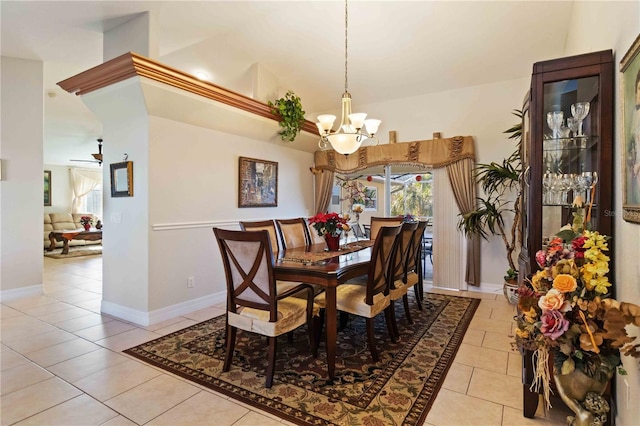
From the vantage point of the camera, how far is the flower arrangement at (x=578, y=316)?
1.28 m

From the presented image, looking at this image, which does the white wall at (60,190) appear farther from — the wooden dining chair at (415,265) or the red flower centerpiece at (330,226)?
the wooden dining chair at (415,265)

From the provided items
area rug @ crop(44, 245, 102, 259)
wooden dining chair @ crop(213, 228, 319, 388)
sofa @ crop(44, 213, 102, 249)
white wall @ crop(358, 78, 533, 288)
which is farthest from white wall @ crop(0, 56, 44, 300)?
sofa @ crop(44, 213, 102, 249)

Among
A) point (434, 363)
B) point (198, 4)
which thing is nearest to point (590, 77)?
point (434, 363)

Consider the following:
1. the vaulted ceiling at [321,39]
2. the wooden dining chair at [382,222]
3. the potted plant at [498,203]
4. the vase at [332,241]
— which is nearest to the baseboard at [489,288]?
the potted plant at [498,203]

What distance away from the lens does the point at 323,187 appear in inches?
233

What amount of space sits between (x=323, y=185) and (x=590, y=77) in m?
4.35

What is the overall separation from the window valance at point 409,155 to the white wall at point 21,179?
419cm

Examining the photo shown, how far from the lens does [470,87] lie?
469 cm

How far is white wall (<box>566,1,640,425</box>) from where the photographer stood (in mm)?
1387

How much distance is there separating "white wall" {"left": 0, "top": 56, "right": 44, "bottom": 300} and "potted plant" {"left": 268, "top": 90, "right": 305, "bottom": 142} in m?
3.20

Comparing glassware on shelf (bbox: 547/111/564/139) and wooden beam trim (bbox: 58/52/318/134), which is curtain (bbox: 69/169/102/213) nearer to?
wooden beam trim (bbox: 58/52/318/134)

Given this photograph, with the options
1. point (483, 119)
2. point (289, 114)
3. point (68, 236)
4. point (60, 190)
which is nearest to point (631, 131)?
point (483, 119)

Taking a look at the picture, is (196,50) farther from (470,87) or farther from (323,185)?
(470,87)

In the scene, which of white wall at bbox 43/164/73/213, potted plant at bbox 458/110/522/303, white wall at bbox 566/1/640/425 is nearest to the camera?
white wall at bbox 566/1/640/425
